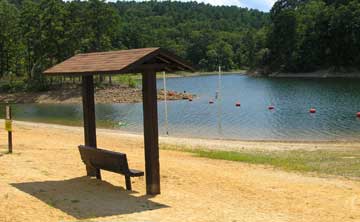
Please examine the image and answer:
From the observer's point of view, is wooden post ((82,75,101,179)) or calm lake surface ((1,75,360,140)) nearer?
wooden post ((82,75,101,179))

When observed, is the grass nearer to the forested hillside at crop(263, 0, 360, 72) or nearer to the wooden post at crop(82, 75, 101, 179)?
the wooden post at crop(82, 75, 101, 179)

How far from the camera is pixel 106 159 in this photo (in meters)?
12.3

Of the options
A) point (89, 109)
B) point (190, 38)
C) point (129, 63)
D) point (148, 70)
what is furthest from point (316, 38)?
point (129, 63)

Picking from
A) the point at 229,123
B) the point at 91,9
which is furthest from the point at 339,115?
the point at 91,9

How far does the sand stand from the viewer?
33.0 ft

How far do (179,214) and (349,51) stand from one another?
10588 centimetres

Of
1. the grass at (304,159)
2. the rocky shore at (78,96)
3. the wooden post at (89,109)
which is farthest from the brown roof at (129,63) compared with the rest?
the rocky shore at (78,96)

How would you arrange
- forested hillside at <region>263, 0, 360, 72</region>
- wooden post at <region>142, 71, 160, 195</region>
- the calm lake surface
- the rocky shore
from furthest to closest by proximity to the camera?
forested hillside at <region>263, 0, 360, 72</region>
the rocky shore
the calm lake surface
wooden post at <region>142, 71, 160, 195</region>

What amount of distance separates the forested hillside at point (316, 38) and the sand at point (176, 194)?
98.8m

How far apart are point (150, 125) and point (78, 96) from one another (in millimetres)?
55529

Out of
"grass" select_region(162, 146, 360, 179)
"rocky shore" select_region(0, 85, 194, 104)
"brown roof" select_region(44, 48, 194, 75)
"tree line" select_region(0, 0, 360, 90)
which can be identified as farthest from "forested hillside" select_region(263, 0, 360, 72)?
"brown roof" select_region(44, 48, 194, 75)

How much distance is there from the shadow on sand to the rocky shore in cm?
4933

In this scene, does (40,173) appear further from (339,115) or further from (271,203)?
(339,115)

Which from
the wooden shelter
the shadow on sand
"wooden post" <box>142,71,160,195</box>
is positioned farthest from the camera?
"wooden post" <box>142,71,160,195</box>
